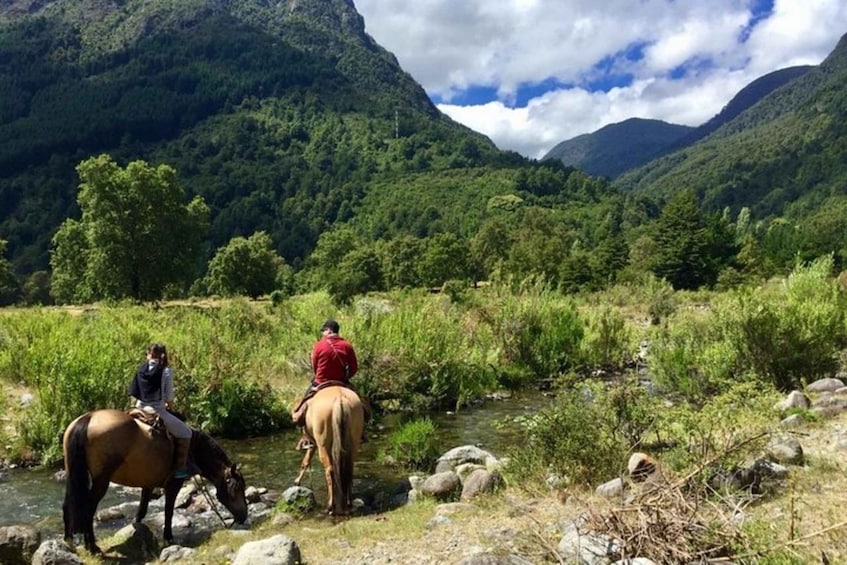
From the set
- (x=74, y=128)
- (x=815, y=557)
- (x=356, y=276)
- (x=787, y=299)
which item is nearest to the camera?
(x=815, y=557)

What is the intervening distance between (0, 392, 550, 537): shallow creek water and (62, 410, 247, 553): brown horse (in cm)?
153

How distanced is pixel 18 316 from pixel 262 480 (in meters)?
15.7

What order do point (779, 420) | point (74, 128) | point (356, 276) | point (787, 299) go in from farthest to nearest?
point (74, 128), point (356, 276), point (787, 299), point (779, 420)

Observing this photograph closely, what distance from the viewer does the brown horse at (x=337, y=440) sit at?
9875mm

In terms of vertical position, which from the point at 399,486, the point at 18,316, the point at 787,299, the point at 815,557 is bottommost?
the point at 399,486

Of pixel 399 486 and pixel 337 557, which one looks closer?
pixel 337 557

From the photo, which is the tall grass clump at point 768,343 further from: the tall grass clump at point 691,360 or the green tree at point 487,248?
the green tree at point 487,248

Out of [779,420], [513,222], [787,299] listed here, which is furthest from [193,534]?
A: [513,222]

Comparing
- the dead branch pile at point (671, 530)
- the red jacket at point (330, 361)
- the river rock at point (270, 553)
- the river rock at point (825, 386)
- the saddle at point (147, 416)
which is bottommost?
the river rock at point (825, 386)

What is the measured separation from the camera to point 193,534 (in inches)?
371

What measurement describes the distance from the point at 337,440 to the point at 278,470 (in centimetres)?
371

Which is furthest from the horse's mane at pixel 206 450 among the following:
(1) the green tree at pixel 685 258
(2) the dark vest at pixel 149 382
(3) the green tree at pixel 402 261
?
(3) the green tree at pixel 402 261

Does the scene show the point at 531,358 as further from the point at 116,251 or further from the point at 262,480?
the point at 116,251

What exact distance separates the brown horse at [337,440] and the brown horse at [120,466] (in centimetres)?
138
